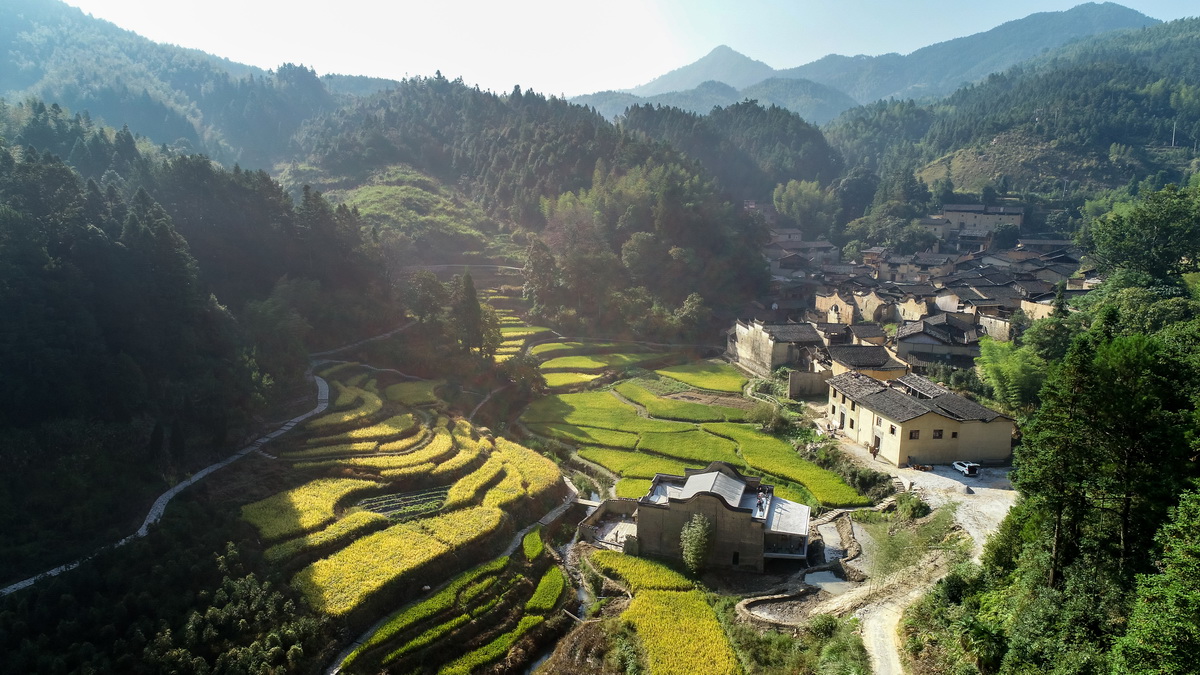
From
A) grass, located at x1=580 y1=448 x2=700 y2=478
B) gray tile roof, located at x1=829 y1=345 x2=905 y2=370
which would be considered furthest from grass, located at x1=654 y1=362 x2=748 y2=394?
grass, located at x1=580 y1=448 x2=700 y2=478

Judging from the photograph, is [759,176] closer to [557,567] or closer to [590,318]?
[590,318]

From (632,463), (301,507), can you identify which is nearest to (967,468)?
(632,463)

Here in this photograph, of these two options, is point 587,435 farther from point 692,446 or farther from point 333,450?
point 333,450

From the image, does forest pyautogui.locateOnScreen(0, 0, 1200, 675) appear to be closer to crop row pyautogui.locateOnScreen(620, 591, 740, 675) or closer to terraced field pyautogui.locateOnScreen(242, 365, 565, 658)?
terraced field pyautogui.locateOnScreen(242, 365, 565, 658)

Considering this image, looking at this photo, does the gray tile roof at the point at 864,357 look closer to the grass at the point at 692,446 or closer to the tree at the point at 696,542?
the grass at the point at 692,446

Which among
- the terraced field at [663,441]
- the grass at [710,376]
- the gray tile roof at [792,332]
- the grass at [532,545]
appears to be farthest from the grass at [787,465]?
the grass at [532,545]

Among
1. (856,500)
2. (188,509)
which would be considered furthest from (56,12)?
(856,500)
